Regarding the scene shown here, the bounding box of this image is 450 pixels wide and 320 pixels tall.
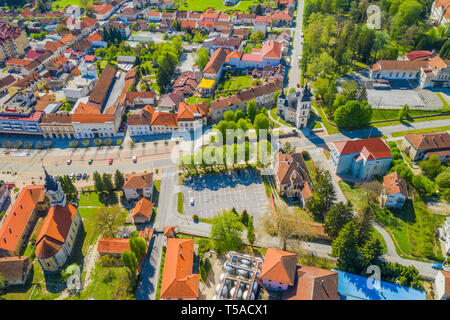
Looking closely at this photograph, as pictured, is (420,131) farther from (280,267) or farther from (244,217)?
(280,267)

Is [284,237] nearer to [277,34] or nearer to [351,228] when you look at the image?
[351,228]

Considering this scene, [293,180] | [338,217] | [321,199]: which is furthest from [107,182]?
[338,217]

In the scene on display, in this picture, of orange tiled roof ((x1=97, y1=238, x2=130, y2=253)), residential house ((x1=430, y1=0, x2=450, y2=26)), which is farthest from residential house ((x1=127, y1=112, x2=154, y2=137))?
residential house ((x1=430, y1=0, x2=450, y2=26))

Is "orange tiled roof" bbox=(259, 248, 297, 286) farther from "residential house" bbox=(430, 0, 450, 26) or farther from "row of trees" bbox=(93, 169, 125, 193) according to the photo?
"residential house" bbox=(430, 0, 450, 26)

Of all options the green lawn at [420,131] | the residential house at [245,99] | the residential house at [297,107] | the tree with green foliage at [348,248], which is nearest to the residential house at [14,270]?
the tree with green foliage at [348,248]

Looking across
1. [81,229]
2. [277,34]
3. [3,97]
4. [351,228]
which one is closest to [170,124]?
[81,229]

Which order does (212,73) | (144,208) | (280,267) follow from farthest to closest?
(212,73) → (144,208) → (280,267)

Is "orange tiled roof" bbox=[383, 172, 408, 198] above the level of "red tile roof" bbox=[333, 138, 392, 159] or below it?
below
